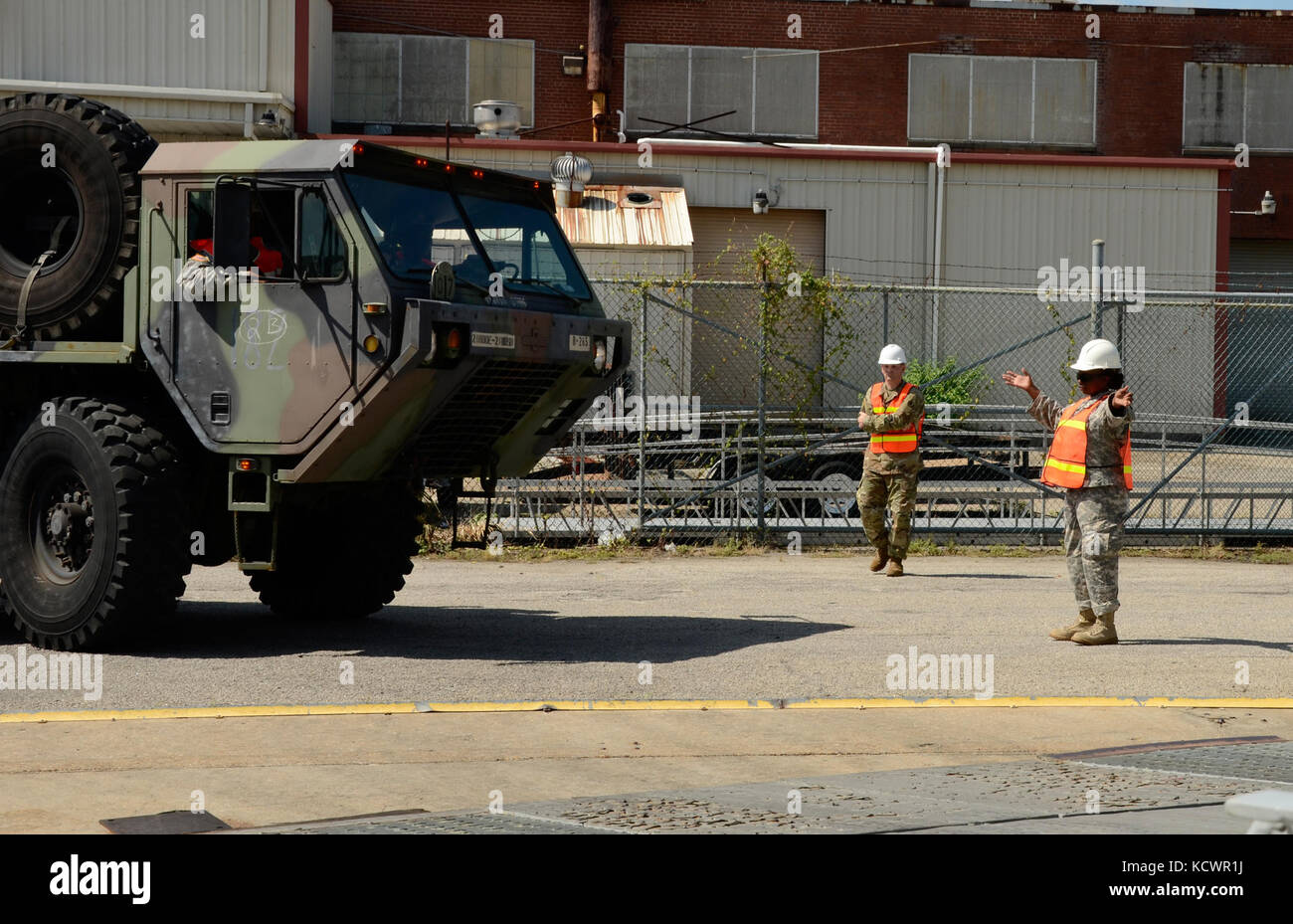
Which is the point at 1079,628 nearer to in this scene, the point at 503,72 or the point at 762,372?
the point at 762,372

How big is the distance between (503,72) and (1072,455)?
25491 millimetres

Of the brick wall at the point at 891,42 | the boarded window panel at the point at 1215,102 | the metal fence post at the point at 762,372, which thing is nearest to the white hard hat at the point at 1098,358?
the metal fence post at the point at 762,372

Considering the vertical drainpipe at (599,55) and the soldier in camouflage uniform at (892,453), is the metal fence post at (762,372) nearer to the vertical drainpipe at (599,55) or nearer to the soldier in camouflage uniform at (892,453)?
the soldier in camouflage uniform at (892,453)

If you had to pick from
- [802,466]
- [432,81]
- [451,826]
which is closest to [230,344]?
[451,826]

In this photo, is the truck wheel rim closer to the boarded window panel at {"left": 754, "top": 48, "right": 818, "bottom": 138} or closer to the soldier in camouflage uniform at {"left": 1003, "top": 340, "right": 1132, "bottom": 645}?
the soldier in camouflage uniform at {"left": 1003, "top": 340, "right": 1132, "bottom": 645}

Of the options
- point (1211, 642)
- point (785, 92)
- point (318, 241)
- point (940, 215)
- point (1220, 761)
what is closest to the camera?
point (1220, 761)

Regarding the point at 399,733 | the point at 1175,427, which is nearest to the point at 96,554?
the point at 399,733

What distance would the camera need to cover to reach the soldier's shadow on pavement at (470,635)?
9.65 meters

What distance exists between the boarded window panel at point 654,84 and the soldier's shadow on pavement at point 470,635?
75.1ft

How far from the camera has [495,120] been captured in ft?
83.9

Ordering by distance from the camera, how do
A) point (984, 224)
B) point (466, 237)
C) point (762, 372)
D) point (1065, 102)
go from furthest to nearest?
point (1065, 102) < point (984, 224) < point (762, 372) < point (466, 237)

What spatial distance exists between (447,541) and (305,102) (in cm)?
1462

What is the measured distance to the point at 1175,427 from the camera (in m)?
21.1
